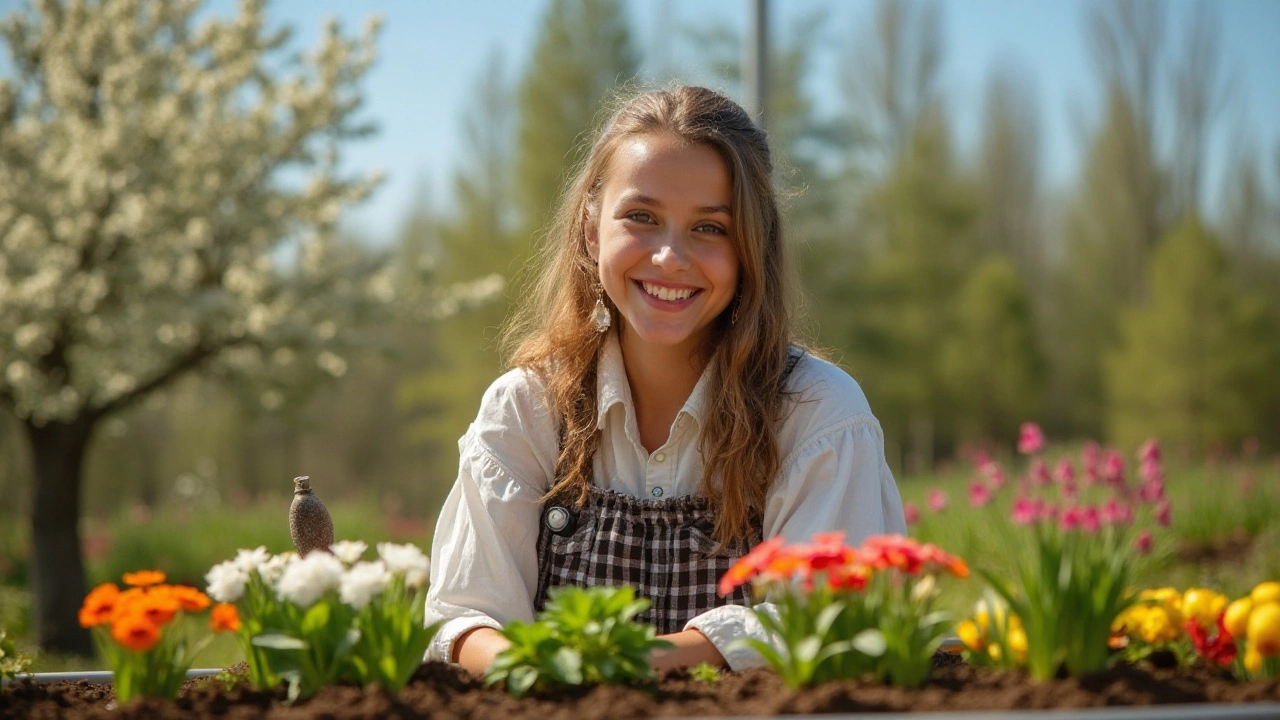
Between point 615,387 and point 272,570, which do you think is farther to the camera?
point 615,387

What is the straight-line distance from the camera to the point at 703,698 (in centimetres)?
167

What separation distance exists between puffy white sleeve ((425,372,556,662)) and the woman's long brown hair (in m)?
0.06

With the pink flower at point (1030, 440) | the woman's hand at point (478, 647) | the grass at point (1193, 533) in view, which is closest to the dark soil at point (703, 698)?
the woman's hand at point (478, 647)

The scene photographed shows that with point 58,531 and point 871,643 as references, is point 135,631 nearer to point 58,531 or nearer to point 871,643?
point 871,643

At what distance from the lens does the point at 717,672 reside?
6.22ft

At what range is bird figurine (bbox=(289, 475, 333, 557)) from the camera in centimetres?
216

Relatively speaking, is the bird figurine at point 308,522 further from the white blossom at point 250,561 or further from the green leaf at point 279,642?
the green leaf at point 279,642

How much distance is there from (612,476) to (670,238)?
513mm

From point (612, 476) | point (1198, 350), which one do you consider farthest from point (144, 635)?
point (1198, 350)

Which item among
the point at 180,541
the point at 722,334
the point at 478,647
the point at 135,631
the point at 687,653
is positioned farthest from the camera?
the point at 180,541

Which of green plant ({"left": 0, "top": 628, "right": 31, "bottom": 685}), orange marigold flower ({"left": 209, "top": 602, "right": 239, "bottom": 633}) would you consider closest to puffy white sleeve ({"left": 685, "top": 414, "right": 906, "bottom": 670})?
orange marigold flower ({"left": 209, "top": 602, "right": 239, "bottom": 633})

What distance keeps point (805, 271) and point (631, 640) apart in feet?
55.3

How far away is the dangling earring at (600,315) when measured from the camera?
271cm

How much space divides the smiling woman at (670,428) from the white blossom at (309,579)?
1.96 ft
